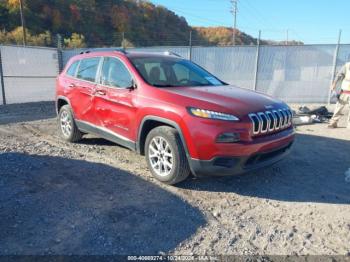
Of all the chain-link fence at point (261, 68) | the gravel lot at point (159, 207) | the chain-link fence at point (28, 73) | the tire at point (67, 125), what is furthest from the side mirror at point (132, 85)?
the chain-link fence at point (28, 73)

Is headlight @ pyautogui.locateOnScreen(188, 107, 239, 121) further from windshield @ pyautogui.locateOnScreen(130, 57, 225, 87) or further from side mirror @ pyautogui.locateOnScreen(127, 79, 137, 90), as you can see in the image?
side mirror @ pyautogui.locateOnScreen(127, 79, 137, 90)

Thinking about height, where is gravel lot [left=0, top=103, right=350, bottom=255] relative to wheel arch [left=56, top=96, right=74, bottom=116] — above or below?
below

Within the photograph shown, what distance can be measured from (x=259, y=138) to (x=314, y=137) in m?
3.78

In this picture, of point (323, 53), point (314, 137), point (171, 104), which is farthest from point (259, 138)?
point (323, 53)

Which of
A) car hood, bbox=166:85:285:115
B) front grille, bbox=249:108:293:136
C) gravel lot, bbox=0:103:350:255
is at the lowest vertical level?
gravel lot, bbox=0:103:350:255

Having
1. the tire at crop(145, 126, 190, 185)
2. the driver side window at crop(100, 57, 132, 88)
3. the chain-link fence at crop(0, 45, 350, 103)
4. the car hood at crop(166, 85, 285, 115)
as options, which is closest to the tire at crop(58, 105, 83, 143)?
the driver side window at crop(100, 57, 132, 88)

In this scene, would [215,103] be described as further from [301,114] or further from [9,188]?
[301,114]

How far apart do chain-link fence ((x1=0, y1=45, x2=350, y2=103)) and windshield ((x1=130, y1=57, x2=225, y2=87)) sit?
265 inches

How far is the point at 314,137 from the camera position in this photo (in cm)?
708

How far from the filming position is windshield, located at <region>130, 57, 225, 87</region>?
4750mm

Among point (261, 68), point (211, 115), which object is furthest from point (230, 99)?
point (261, 68)

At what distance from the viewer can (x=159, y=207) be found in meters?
3.72

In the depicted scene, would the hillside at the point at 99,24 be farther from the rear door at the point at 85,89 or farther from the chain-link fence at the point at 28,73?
the rear door at the point at 85,89

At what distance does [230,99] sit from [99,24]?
168 ft
